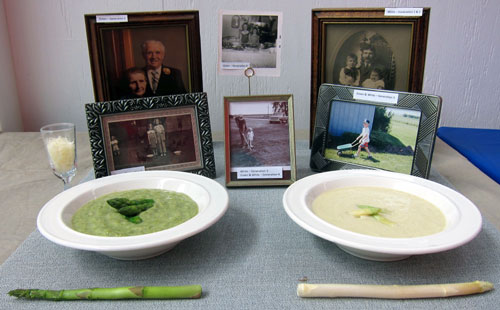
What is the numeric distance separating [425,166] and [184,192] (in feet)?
2.03

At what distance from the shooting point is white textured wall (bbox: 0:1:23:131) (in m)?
1.69

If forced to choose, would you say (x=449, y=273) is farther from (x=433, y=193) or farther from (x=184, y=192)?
(x=184, y=192)

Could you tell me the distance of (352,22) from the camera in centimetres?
123

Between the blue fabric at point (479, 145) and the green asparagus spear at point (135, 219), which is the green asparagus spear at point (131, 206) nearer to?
the green asparagus spear at point (135, 219)

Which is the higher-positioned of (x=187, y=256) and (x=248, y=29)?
(x=248, y=29)

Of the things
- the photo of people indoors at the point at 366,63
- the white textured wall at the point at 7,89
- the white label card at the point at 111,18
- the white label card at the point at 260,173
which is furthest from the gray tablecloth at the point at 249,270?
the white textured wall at the point at 7,89

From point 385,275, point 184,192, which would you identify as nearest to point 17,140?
point 184,192

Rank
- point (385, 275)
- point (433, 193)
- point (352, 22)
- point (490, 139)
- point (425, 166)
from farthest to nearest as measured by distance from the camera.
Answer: point (490, 139) → point (352, 22) → point (425, 166) → point (433, 193) → point (385, 275)

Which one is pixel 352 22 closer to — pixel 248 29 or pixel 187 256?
pixel 248 29

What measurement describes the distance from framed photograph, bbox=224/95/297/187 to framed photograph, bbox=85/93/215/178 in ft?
0.28

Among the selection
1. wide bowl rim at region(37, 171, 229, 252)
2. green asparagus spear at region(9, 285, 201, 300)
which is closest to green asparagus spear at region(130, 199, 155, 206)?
wide bowl rim at region(37, 171, 229, 252)

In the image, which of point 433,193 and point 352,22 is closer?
point 433,193

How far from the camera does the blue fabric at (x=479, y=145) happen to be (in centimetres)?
127

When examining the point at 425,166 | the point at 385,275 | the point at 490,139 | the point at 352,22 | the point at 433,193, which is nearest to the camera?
the point at 385,275
